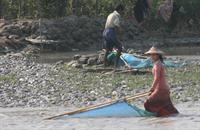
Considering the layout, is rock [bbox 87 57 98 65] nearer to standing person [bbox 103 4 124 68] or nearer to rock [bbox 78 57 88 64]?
rock [bbox 78 57 88 64]

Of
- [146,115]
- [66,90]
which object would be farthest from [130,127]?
[66,90]

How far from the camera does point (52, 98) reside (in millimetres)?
14633

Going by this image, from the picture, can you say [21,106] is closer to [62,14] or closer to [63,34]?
[63,34]

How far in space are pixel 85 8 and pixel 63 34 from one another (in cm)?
619

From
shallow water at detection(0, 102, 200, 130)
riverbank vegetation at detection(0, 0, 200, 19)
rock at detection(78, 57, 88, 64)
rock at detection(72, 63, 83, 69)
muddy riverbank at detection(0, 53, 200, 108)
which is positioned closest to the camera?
shallow water at detection(0, 102, 200, 130)

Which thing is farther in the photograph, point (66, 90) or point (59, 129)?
point (66, 90)

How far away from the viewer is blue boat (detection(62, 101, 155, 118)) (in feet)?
40.2

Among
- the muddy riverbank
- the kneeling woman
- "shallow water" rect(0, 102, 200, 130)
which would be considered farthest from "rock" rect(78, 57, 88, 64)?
the kneeling woman

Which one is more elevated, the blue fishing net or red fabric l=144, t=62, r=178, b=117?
red fabric l=144, t=62, r=178, b=117

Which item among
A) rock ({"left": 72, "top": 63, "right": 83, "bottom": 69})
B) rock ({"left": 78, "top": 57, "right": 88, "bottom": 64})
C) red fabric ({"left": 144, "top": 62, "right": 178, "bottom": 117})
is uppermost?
red fabric ({"left": 144, "top": 62, "right": 178, "bottom": 117})

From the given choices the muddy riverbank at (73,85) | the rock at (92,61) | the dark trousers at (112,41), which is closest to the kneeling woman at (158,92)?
the muddy riverbank at (73,85)

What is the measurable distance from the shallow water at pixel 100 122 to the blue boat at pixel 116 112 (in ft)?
0.53

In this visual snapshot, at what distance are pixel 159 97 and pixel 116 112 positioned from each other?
0.92 metres

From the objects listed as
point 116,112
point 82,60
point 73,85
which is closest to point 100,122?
point 116,112
